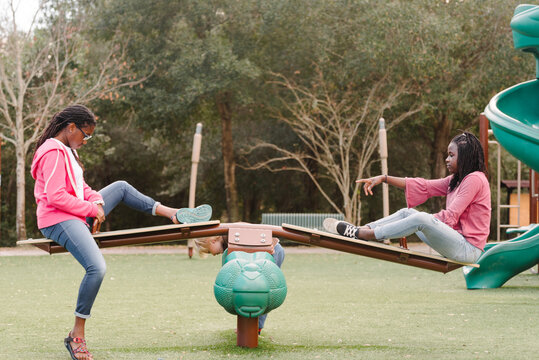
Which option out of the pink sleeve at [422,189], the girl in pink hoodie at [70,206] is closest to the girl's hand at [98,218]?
the girl in pink hoodie at [70,206]

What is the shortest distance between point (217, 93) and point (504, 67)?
28.5 ft

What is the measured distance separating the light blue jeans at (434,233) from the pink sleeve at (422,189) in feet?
1.98

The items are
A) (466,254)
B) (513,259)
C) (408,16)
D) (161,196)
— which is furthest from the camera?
(161,196)

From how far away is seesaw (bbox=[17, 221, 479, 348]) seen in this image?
17.1 ft

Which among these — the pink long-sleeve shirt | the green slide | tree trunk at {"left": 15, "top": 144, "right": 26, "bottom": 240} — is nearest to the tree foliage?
tree trunk at {"left": 15, "top": 144, "right": 26, "bottom": 240}

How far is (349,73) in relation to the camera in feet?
70.9

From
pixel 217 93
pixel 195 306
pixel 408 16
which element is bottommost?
pixel 195 306

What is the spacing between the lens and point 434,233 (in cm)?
547

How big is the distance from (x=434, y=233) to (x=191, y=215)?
196 centimetres

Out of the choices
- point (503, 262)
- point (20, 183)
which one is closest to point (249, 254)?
point (503, 262)

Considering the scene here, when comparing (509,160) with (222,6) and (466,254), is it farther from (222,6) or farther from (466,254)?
(466,254)

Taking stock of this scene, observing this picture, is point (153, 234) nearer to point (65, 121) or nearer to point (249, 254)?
point (249, 254)

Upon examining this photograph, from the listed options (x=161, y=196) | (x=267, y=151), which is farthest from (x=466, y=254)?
(x=161, y=196)

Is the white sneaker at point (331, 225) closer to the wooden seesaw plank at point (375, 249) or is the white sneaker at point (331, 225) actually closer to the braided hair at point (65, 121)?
the wooden seesaw plank at point (375, 249)
